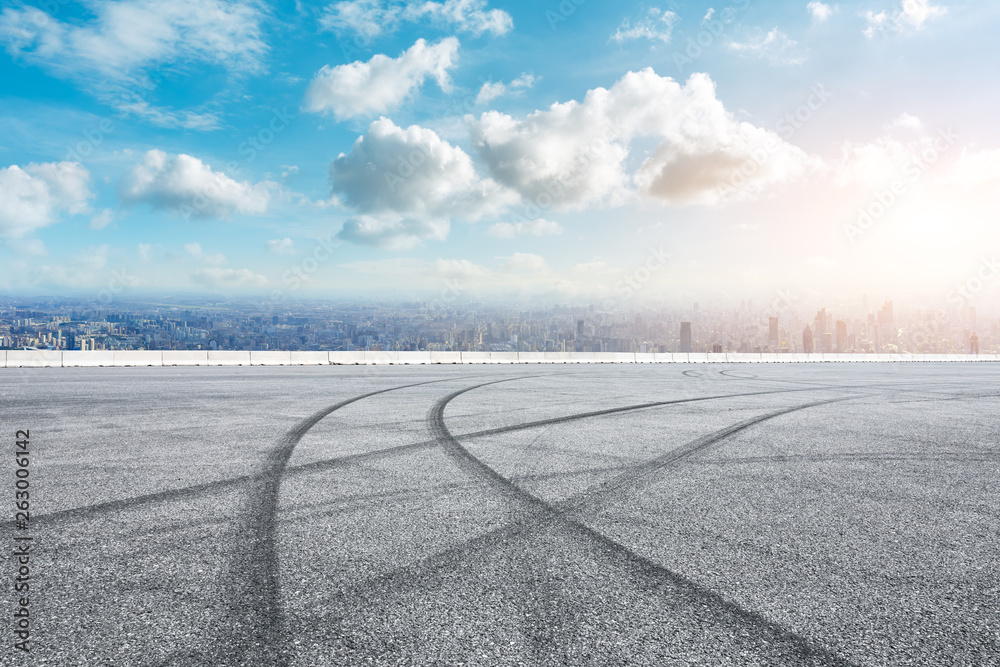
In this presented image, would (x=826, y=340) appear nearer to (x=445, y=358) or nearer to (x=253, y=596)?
(x=445, y=358)

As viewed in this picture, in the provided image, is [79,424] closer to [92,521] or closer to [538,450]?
[92,521]

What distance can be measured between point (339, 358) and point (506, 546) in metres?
30.6

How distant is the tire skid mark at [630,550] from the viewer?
306 cm

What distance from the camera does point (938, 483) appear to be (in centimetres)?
649

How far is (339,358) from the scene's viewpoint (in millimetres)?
33656

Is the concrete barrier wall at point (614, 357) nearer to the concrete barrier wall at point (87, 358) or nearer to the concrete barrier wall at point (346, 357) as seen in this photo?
the concrete barrier wall at point (346, 357)

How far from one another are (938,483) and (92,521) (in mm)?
8204

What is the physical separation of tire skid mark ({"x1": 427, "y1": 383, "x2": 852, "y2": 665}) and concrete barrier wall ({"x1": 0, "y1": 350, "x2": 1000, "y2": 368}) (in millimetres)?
25469

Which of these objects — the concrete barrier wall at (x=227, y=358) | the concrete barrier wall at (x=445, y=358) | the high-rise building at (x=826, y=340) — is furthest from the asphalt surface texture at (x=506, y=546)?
the high-rise building at (x=826, y=340)

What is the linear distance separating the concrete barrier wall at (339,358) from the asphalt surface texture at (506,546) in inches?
865

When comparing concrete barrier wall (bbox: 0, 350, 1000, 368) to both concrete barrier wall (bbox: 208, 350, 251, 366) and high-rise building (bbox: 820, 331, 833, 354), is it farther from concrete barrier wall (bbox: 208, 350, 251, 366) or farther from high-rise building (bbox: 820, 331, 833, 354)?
high-rise building (bbox: 820, 331, 833, 354)

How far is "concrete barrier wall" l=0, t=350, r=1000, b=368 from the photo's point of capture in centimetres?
2794

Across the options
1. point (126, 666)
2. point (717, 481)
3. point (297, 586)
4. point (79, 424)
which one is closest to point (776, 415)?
point (717, 481)

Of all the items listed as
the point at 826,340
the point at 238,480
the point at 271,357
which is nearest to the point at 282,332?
the point at 271,357
